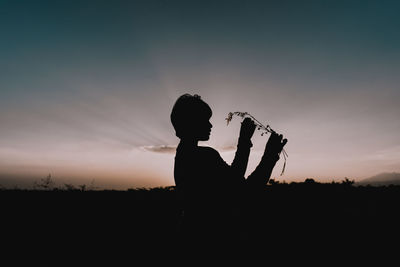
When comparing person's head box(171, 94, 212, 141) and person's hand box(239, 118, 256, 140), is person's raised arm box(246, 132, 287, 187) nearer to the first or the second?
person's hand box(239, 118, 256, 140)

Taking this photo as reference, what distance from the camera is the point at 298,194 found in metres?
7.25

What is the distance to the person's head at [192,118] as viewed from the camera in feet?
10.8

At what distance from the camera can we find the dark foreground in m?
4.70

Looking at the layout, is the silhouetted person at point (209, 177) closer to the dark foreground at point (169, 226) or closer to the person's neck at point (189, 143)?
the person's neck at point (189, 143)

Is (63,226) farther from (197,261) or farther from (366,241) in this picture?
(366,241)

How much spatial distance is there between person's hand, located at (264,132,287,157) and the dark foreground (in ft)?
1.92

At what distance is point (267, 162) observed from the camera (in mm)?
2977

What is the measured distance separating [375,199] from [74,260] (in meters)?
8.39

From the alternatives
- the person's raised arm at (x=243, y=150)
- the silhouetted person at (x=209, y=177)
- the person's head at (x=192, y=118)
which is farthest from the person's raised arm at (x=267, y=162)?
the person's head at (x=192, y=118)

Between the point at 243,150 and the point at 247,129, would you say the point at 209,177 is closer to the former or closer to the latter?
the point at 243,150

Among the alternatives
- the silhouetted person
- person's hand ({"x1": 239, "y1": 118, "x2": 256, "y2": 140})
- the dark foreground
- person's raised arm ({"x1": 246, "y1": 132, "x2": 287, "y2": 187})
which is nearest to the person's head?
the silhouetted person

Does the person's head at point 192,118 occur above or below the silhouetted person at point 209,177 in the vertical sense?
above

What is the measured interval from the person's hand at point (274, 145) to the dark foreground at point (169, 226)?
1.92ft

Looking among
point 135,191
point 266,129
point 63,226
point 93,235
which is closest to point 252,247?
point 266,129
